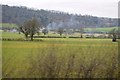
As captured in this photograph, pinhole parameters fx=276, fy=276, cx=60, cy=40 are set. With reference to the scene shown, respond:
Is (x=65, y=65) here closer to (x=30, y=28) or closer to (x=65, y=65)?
(x=65, y=65)

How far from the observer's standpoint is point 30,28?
75.9 metres

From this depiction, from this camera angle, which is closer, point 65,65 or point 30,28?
point 65,65

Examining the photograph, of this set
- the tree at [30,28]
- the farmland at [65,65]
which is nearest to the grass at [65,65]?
the farmland at [65,65]

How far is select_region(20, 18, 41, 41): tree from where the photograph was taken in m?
71.3

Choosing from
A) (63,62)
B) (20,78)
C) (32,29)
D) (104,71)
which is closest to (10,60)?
(20,78)

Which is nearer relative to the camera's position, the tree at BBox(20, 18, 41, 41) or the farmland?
the farmland

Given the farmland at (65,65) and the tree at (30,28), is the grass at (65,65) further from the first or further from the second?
the tree at (30,28)

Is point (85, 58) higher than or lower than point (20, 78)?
higher

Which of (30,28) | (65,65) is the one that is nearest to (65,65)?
(65,65)

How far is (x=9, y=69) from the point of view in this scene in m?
10.5

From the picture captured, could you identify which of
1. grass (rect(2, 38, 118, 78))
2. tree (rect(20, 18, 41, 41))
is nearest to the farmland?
grass (rect(2, 38, 118, 78))

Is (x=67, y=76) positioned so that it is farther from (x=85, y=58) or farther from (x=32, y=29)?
(x=32, y=29)

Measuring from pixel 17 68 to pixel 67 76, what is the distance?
6.94 feet

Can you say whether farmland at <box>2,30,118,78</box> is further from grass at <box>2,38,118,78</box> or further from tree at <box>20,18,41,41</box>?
tree at <box>20,18,41,41</box>
